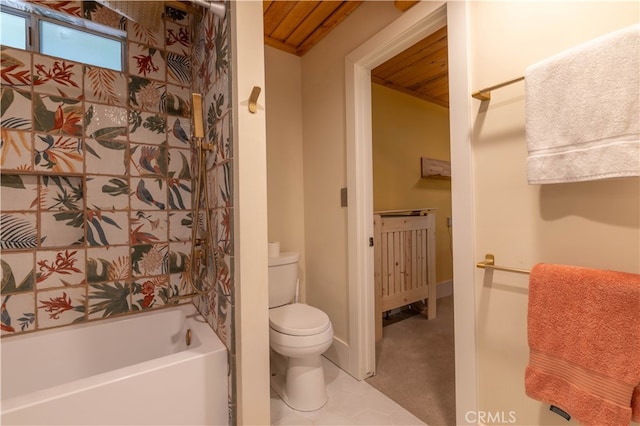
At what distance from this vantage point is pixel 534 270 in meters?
1.00

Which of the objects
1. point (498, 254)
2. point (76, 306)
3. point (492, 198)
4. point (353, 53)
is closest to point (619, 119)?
point (492, 198)

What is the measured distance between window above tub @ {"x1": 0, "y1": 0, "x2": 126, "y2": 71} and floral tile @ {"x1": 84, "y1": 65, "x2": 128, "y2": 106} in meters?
0.05

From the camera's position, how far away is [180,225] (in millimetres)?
1841

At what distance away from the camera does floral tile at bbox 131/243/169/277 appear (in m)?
1.71

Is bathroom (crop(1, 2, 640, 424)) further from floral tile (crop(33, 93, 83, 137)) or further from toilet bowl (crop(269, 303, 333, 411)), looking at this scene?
floral tile (crop(33, 93, 83, 137))

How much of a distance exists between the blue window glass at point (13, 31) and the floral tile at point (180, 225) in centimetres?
112

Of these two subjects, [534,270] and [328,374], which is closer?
[534,270]

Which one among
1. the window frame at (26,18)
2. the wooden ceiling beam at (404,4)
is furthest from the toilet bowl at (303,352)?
the window frame at (26,18)

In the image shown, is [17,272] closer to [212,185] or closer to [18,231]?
[18,231]

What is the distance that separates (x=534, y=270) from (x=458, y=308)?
1.35 ft

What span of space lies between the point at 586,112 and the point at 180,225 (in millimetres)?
2031

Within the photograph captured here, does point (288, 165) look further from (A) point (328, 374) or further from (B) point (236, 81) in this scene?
(A) point (328, 374)

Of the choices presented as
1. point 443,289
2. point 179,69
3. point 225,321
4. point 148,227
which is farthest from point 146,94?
point 443,289

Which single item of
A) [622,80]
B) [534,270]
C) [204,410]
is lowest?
[204,410]
